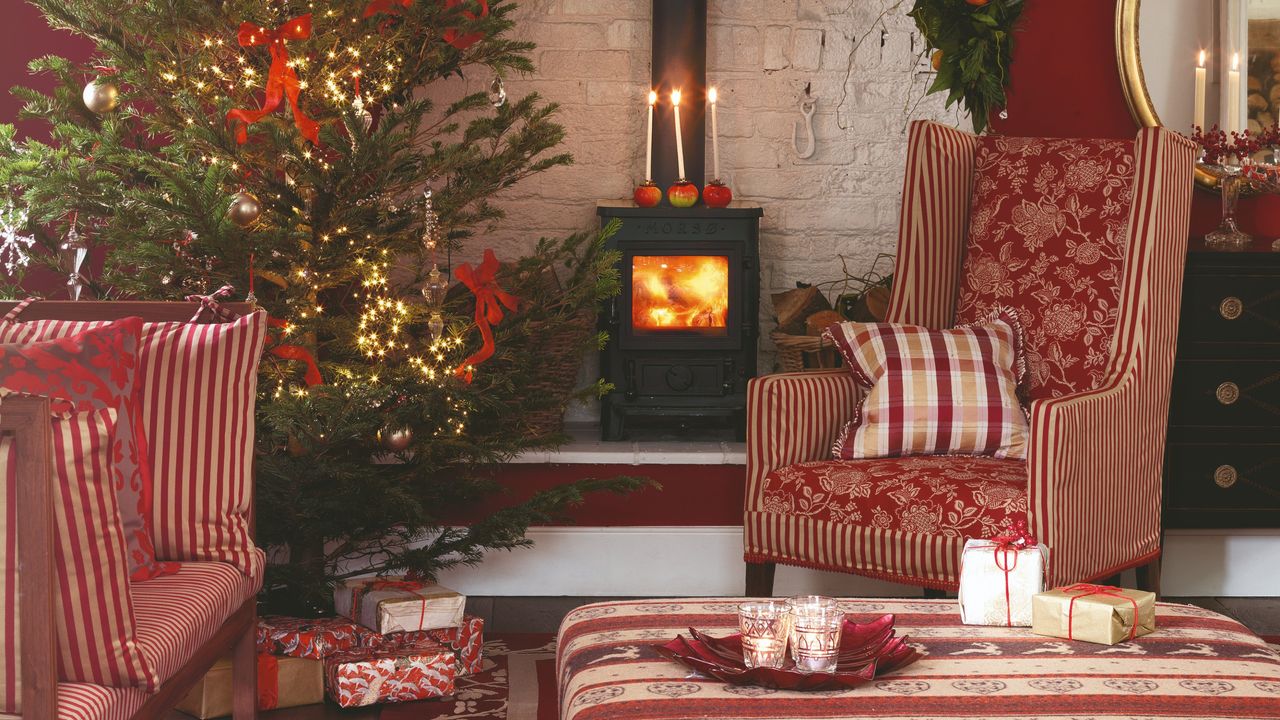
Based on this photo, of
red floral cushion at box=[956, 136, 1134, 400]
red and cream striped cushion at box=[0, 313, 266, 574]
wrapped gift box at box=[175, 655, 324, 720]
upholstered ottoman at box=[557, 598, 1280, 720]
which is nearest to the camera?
upholstered ottoman at box=[557, 598, 1280, 720]

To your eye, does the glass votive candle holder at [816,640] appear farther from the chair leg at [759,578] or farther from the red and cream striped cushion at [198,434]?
the chair leg at [759,578]

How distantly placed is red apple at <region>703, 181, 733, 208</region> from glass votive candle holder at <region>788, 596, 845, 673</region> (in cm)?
212

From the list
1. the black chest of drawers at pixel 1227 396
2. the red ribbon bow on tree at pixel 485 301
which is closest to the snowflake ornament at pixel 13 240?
the red ribbon bow on tree at pixel 485 301

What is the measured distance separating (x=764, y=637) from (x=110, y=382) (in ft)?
2.98

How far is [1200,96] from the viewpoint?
3.60 meters

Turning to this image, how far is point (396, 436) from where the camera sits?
2693 mm

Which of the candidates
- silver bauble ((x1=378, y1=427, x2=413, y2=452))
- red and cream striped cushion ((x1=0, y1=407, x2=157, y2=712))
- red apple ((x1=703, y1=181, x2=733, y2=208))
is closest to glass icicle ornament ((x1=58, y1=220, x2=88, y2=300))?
silver bauble ((x1=378, y1=427, x2=413, y2=452))

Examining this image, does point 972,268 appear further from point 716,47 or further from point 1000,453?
point 716,47

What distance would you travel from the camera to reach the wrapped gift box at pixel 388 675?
2.45 m

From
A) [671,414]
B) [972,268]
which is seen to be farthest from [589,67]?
[972,268]

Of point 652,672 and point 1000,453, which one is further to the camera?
point 1000,453

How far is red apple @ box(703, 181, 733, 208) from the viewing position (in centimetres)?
356

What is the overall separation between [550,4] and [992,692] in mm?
2912

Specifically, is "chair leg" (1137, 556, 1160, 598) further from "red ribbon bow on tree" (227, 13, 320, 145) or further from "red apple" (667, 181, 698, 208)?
"red ribbon bow on tree" (227, 13, 320, 145)
